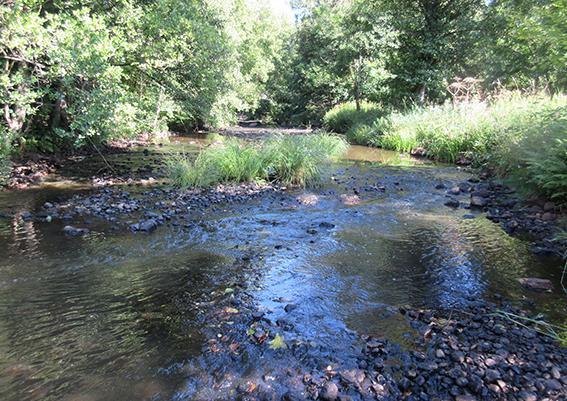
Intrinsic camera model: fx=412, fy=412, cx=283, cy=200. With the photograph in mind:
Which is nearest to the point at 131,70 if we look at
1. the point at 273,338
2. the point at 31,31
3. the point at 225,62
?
the point at 225,62

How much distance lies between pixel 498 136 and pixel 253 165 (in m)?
7.26

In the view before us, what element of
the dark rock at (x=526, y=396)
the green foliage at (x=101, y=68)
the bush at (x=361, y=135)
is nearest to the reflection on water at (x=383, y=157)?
the bush at (x=361, y=135)

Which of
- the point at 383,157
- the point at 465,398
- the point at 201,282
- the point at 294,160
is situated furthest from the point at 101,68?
the point at 383,157

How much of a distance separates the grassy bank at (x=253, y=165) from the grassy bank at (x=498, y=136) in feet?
16.2

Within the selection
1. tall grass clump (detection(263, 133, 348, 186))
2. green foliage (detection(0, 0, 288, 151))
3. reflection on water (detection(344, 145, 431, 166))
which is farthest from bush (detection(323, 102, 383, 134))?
tall grass clump (detection(263, 133, 348, 186))

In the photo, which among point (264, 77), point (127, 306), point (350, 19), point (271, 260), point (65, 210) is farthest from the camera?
point (264, 77)

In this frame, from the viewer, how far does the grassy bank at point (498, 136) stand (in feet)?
25.6

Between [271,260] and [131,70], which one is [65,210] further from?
[131,70]

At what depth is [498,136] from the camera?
39.7ft

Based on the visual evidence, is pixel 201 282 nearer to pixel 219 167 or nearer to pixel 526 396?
pixel 526 396

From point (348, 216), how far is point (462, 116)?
9.71m

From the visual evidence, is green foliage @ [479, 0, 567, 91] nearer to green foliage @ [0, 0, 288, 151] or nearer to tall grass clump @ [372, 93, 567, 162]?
tall grass clump @ [372, 93, 567, 162]

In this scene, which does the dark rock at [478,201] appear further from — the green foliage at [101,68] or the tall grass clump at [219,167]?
the green foliage at [101,68]

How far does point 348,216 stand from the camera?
8.17 metres
